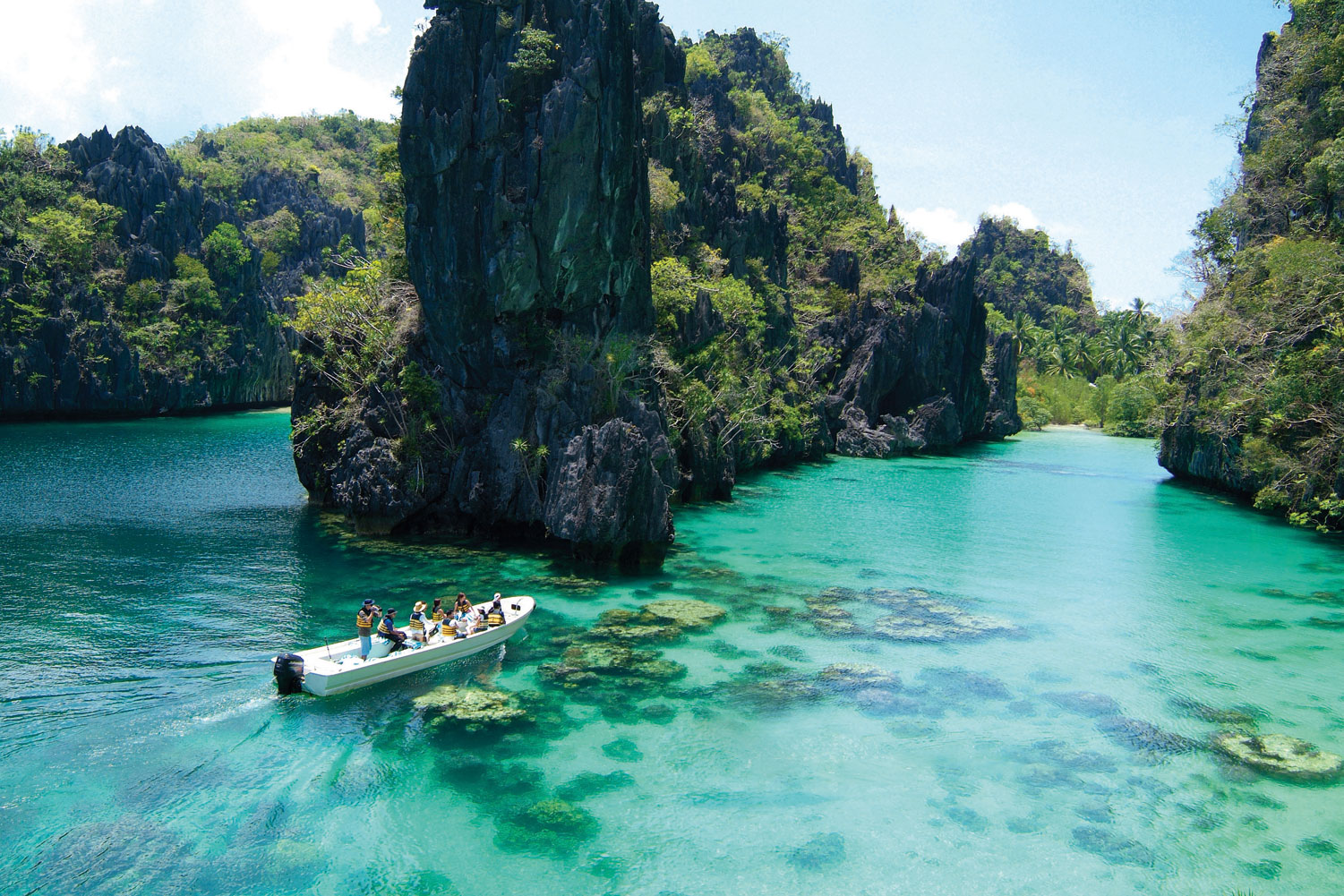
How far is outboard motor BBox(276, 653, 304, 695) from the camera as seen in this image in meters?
15.9

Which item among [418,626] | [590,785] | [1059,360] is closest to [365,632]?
[418,626]

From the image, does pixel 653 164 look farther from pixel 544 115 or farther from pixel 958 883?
pixel 958 883

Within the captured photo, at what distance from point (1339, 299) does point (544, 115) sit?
32205 millimetres

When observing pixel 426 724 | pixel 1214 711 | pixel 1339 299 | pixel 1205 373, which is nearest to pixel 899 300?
pixel 1205 373

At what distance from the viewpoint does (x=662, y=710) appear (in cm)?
1639

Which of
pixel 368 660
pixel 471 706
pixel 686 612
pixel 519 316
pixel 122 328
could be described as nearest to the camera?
pixel 471 706

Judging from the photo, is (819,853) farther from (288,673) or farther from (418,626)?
(288,673)

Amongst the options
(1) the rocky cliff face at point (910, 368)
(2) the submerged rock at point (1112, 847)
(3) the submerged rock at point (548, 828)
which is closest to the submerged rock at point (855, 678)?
(2) the submerged rock at point (1112, 847)

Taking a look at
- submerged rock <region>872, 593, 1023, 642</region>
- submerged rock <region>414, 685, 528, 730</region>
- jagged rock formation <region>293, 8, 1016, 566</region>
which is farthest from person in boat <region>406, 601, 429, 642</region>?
submerged rock <region>872, 593, 1023, 642</region>

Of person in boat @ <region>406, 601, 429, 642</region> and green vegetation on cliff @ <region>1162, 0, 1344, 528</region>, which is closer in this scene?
person in boat @ <region>406, 601, 429, 642</region>

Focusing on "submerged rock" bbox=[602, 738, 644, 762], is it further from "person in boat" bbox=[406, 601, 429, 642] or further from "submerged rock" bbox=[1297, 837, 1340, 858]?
"submerged rock" bbox=[1297, 837, 1340, 858]

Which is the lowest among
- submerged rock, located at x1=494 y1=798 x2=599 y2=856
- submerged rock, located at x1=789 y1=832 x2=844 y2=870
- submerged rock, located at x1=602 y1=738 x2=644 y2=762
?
submerged rock, located at x1=789 y1=832 x2=844 y2=870

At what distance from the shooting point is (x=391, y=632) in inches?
670

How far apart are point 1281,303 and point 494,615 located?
1406 inches
